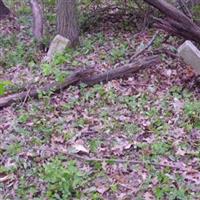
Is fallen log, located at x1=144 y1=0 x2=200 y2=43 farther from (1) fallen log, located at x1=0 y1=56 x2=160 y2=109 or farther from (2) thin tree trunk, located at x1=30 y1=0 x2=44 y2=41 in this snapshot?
(2) thin tree trunk, located at x1=30 y1=0 x2=44 y2=41

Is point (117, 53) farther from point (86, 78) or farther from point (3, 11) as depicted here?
point (3, 11)

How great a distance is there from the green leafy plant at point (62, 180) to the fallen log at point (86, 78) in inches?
71.0

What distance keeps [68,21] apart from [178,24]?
7.80 ft

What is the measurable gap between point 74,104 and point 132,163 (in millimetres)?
1542

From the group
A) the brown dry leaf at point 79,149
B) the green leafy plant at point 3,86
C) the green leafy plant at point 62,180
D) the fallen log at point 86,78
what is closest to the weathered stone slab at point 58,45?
the green leafy plant at point 3,86

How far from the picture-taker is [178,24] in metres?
6.90

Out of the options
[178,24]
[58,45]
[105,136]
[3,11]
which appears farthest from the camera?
[3,11]

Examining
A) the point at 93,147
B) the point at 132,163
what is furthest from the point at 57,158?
the point at 132,163

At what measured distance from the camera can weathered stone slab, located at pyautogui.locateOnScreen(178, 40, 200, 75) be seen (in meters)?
6.49

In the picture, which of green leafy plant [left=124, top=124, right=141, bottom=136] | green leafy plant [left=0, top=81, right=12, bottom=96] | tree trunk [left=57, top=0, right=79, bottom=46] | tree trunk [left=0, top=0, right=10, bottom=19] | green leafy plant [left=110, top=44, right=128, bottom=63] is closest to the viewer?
green leafy plant [left=124, top=124, right=141, bottom=136]

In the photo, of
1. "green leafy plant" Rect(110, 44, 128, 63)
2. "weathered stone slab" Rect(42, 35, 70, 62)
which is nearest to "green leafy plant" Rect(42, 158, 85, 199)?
"green leafy plant" Rect(110, 44, 128, 63)

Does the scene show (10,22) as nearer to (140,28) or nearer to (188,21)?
(140,28)

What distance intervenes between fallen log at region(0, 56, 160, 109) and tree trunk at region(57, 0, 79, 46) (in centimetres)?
188

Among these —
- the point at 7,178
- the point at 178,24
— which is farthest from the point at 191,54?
the point at 7,178
